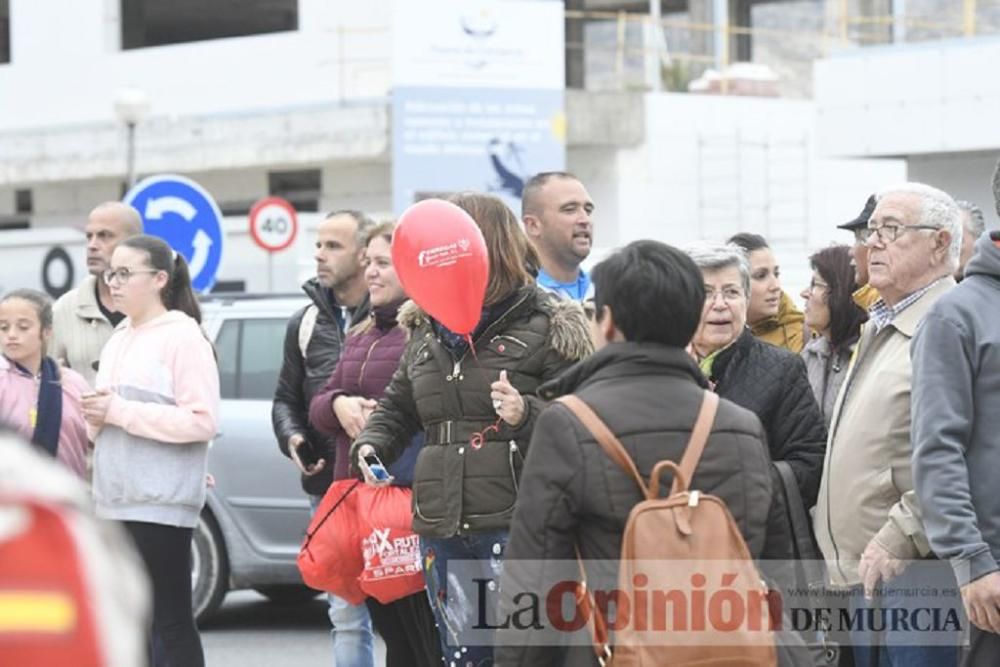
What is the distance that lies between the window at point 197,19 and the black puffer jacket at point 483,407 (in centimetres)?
2982

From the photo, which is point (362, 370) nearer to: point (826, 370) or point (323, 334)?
point (323, 334)

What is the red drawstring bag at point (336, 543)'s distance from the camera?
23.1 feet

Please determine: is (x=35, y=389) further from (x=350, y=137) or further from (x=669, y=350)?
(x=350, y=137)

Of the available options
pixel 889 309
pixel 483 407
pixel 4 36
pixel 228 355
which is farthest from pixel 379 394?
pixel 4 36

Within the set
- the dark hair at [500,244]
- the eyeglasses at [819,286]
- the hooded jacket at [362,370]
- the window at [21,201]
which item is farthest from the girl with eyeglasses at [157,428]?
the window at [21,201]

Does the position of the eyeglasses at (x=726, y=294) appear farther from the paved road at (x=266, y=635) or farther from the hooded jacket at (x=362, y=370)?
the paved road at (x=266, y=635)

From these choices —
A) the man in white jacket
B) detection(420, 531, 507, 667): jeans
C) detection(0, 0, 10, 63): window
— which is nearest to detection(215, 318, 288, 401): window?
the man in white jacket

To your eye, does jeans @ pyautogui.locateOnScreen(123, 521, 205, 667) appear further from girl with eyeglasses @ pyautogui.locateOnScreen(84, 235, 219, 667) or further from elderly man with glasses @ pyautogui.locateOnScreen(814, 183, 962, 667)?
elderly man with glasses @ pyautogui.locateOnScreen(814, 183, 962, 667)

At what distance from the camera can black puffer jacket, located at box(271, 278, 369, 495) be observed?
7.78 metres

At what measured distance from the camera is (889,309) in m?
5.80

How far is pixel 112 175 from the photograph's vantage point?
32.2m

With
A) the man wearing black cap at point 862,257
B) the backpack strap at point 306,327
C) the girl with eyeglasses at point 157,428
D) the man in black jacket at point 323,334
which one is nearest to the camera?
the man wearing black cap at point 862,257

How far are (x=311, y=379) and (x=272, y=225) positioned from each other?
1460 centimetres

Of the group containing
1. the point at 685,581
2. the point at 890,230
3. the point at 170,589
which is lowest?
the point at 170,589
